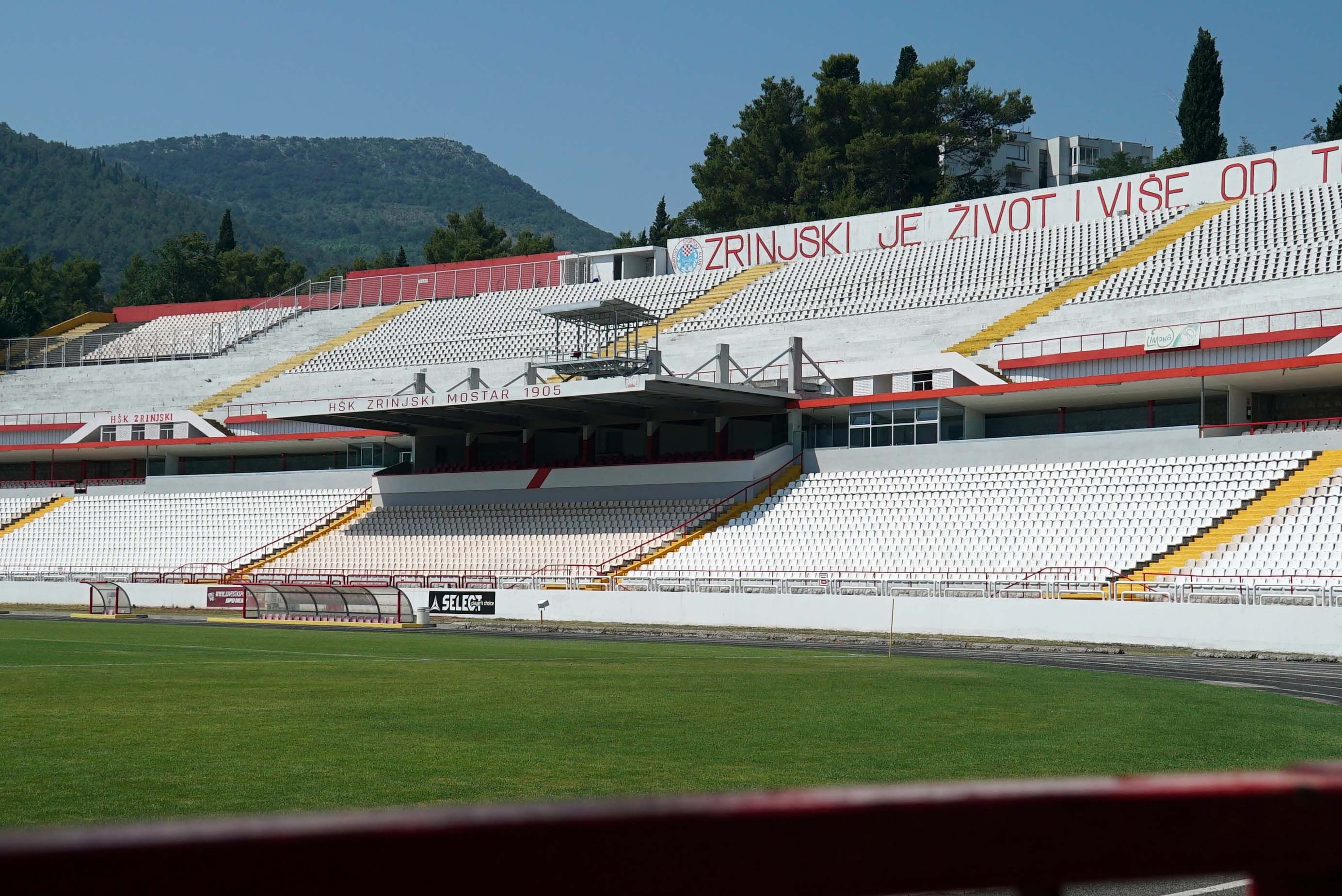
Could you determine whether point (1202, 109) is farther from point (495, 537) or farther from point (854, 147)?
point (495, 537)

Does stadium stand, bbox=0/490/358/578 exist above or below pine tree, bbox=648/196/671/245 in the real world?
below

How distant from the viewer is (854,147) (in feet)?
314

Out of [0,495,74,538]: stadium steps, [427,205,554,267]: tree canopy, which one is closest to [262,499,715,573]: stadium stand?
[0,495,74,538]: stadium steps

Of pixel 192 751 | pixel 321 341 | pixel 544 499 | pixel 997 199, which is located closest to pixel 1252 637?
pixel 192 751

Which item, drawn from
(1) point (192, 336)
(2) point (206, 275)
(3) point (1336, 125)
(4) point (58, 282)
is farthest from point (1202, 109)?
(4) point (58, 282)

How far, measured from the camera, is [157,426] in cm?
6788

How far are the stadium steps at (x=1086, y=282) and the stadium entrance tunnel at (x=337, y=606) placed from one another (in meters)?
24.2

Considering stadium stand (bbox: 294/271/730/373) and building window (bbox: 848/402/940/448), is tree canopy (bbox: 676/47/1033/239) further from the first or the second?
building window (bbox: 848/402/940/448)

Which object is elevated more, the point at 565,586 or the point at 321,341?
the point at 321,341

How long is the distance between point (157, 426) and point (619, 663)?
4953cm

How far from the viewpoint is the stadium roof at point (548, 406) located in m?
50.7

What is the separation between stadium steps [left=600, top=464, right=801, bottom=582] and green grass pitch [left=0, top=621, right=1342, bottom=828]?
23394 millimetres

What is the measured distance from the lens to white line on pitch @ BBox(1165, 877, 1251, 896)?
7438mm

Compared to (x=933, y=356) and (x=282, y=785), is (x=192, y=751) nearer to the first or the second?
(x=282, y=785)
